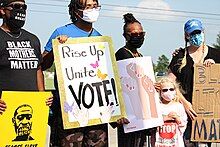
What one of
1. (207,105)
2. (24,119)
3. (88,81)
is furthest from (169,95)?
(24,119)

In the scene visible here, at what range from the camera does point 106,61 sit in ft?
20.7

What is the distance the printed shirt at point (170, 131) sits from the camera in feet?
22.4

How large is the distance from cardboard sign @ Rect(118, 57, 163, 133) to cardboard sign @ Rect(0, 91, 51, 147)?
107 cm

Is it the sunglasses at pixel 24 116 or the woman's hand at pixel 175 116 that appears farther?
the woman's hand at pixel 175 116

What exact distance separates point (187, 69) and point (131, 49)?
2.40ft

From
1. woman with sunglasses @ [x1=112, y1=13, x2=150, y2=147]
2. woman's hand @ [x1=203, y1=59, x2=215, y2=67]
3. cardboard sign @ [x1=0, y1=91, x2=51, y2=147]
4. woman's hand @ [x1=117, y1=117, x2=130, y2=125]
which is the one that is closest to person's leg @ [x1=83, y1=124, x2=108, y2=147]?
woman's hand @ [x1=117, y1=117, x2=130, y2=125]

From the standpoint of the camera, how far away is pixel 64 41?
6027mm

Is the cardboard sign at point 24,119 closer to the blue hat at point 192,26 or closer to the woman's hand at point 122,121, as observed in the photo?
the woman's hand at point 122,121

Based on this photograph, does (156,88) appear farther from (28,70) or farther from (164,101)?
(28,70)

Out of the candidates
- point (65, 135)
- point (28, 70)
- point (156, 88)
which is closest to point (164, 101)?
point (156, 88)

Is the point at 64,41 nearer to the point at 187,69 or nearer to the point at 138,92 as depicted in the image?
the point at 138,92

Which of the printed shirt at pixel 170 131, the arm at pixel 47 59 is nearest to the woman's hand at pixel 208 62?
the printed shirt at pixel 170 131

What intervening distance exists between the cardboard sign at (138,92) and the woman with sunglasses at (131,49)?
0.12 meters

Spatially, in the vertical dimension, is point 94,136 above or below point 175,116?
below
